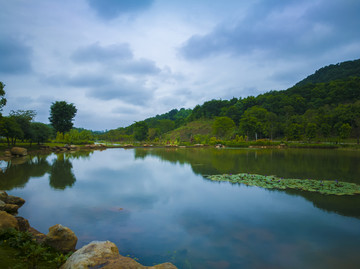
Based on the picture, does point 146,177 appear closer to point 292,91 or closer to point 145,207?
point 145,207

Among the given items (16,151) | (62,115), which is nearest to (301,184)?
(16,151)

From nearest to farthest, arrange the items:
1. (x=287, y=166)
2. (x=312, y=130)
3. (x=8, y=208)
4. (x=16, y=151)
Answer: (x=8, y=208) < (x=287, y=166) < (x=16, y=151) < (x=312, y=130)

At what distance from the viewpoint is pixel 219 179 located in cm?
1265

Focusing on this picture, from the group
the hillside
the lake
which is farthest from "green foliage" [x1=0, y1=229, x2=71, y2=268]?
the hillside

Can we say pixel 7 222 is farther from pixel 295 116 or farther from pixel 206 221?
pixel 295 116

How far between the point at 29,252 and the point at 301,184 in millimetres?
11325

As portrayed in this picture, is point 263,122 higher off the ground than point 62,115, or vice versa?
point 62,115

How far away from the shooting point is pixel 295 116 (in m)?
63.6

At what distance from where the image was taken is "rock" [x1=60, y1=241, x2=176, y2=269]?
3.38 metres

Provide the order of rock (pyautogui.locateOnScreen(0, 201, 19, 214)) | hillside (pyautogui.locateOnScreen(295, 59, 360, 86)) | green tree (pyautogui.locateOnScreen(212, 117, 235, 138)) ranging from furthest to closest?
hillside (pyautogui.locateOnScreen(295, 59, 360, 86)) < green tree (pyautogui.locateOnScreen(212, 117, 235, 138)) < rock (pyautogui.locateOnScreen(0, 201, 19, 214))

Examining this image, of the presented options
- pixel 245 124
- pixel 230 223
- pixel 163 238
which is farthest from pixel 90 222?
pixel 245 124

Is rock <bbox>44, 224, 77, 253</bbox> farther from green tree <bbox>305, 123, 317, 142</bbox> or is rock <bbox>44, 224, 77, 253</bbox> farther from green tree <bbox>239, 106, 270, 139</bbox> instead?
green tree <bbox>239, 106, 270, 139</bbox>

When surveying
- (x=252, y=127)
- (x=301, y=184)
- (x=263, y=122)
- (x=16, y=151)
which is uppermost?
(x=263, y=122)

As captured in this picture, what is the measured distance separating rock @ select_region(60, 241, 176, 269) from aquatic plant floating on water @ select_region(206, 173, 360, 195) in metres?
8.81
